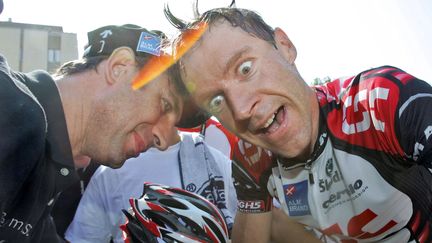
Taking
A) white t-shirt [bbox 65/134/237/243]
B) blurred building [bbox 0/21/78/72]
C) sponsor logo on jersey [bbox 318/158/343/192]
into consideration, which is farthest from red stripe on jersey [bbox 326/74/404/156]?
blurred building [bbox 0/21/78/72]

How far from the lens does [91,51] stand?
223 centimetres

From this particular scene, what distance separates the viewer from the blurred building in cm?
2642

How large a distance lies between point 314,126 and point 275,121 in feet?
0.73

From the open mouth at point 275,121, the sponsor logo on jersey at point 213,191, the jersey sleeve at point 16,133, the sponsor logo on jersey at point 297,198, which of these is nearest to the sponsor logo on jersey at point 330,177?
the sponsor logo on jersey at point 297,198

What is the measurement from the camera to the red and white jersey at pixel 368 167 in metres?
1.49

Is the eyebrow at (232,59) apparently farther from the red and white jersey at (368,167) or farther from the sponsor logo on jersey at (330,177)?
the sponsor logo on jersey at (330,177)

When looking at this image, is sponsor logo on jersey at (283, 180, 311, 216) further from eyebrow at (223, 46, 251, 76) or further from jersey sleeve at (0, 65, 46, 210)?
jersey sleeve at (0, 65, 46, 210)

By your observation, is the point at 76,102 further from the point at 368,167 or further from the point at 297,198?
the point at 368,167

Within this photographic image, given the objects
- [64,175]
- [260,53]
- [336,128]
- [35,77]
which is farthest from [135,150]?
[336,128]

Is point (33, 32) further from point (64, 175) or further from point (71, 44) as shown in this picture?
point (64, 175)

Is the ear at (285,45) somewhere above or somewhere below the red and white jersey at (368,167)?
above

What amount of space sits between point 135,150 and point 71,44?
27.8 metres

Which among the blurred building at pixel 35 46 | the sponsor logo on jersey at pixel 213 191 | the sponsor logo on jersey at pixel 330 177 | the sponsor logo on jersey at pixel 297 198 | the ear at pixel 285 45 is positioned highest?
the ear at pixel 285 45

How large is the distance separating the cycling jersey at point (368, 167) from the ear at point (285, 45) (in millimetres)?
260
